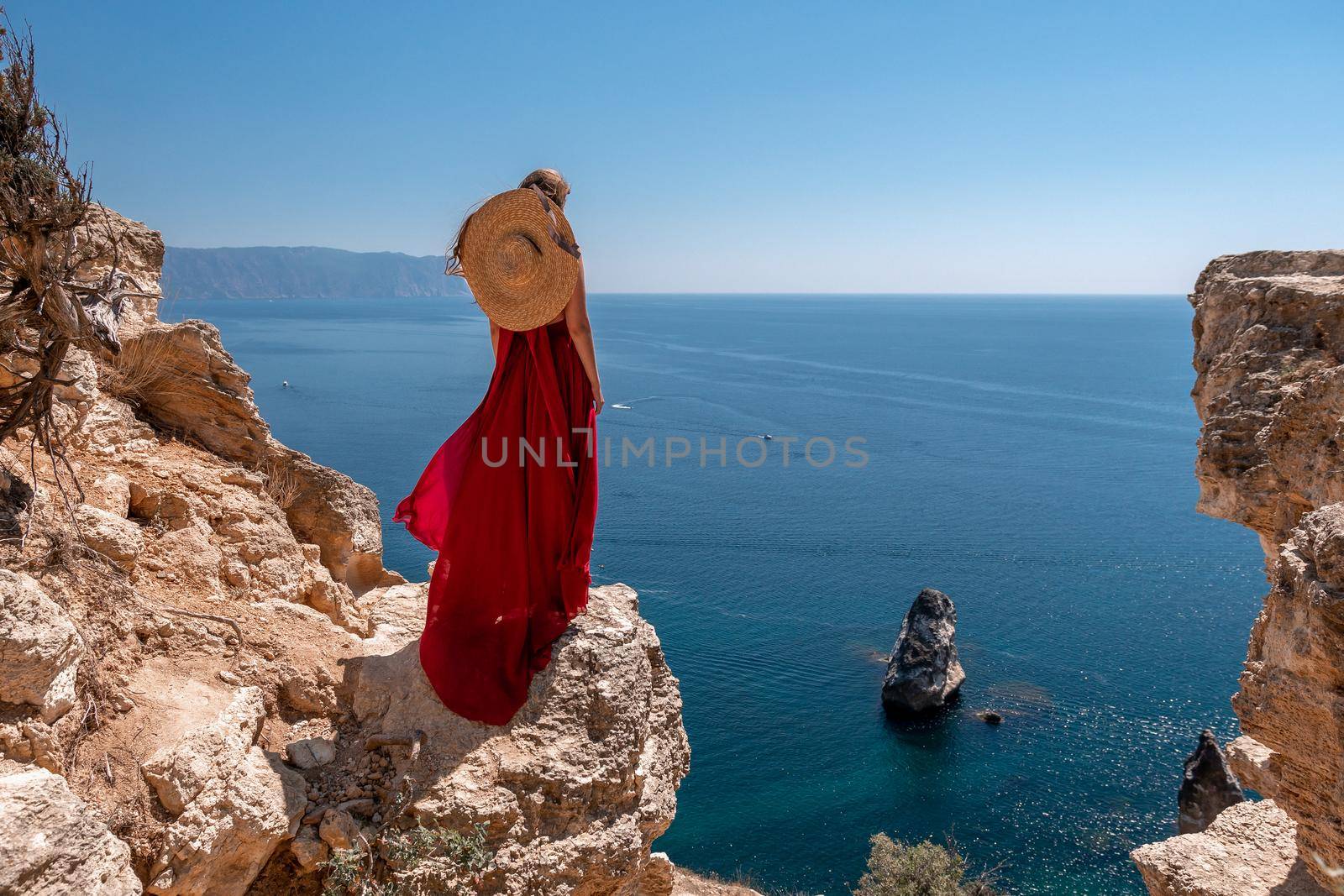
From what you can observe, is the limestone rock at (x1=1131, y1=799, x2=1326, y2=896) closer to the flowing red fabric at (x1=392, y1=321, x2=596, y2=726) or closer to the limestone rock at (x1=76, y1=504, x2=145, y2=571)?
the flowing red fabric at (x1=392, y1=321, x2=596, y2=726)

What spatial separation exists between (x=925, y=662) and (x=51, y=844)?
1091 inches

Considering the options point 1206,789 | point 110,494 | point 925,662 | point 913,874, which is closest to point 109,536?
point 110,494

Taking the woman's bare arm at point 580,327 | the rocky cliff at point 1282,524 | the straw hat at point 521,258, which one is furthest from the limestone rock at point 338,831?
the rocky cliff at point 1282,524

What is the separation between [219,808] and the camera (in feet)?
11.9

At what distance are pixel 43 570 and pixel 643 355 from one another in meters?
105

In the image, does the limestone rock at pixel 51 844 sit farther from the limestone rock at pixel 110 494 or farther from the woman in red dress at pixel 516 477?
the limestone rock at pixel 110 494

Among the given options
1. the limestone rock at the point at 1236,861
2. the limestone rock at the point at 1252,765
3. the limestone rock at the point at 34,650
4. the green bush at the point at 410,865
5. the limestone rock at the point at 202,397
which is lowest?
the limestone rock at the point at 1236,861

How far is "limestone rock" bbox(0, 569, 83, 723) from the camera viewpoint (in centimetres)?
332

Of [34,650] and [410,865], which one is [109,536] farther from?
[410,865]

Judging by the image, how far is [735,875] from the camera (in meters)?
20.2

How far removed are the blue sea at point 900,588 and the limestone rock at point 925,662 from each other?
92 centimetres

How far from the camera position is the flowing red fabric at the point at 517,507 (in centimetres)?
495

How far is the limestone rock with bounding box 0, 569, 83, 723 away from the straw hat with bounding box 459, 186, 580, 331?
8.04ft

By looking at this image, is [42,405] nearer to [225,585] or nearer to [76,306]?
[76,306]
